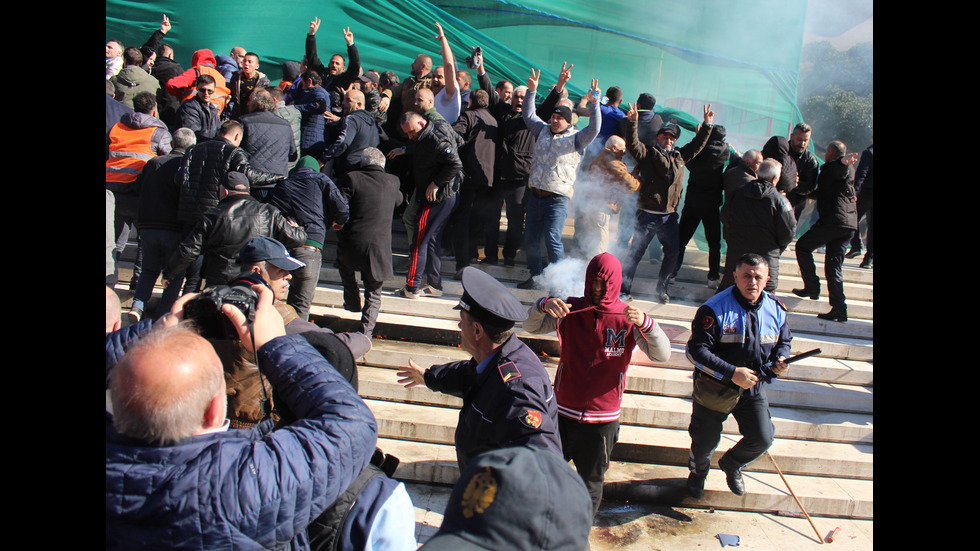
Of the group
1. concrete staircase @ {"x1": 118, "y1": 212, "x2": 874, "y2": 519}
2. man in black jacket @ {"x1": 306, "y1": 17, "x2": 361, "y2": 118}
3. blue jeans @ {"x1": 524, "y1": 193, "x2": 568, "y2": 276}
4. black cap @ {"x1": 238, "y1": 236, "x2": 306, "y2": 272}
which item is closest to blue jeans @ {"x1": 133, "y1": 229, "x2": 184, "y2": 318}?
concrete staircase @ {"x1": 118, "y1": 212, "x2": 874, "y2": 519}

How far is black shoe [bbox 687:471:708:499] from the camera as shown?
186 inches

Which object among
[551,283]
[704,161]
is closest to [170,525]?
[551,283]

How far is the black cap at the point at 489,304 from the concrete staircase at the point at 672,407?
226 cm

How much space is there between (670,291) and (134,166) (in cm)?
610

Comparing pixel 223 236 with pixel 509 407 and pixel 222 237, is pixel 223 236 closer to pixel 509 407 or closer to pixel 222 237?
pixel 222 237

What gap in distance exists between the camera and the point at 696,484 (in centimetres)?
473

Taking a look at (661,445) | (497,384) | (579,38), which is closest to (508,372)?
(497,384)

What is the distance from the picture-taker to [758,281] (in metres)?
4.35

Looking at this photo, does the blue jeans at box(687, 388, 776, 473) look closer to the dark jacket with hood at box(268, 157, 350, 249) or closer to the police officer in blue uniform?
the police officer in blue uniform

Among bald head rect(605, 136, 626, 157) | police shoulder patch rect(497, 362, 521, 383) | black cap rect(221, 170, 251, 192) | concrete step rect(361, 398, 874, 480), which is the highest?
bald head rect(605, 136, 626, 157)

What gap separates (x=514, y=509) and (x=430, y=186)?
544 cm

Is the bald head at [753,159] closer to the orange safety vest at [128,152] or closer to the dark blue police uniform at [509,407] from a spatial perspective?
the dark blue police uniform at [509,407]

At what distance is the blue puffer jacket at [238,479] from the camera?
152 cm

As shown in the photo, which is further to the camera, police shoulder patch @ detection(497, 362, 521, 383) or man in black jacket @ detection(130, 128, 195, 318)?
man in black jacket @ detection(130, 128, 195, 318)
